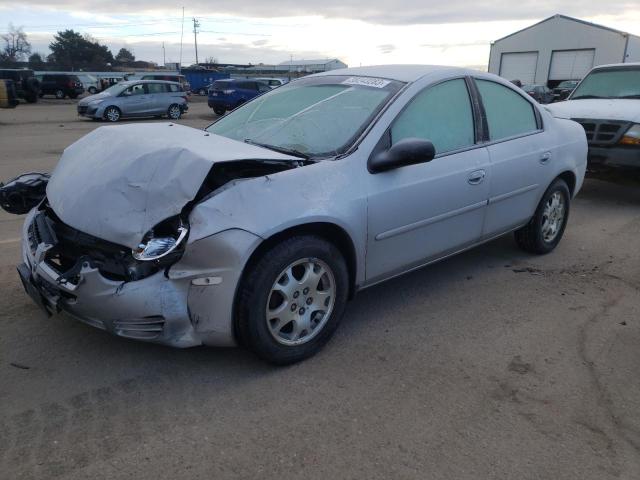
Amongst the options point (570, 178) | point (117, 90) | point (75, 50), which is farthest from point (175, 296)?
point (75, 50)

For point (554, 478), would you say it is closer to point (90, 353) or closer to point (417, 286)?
point (417, 286)

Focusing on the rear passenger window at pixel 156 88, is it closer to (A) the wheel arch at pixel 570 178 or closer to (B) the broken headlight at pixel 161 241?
(A) the wheel arch at pixel 570 178

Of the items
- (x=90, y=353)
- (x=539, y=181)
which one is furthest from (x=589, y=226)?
(x=90, y=353)

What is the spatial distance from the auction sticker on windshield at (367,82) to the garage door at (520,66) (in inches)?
1796

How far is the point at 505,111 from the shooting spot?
14.7ft

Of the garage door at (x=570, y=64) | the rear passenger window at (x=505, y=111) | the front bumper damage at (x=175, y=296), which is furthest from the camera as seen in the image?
the garage door at (x=570, y=64)

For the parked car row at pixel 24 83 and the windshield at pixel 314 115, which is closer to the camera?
the windshield at pixel 314 115

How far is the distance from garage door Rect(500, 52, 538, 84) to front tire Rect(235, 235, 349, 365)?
46.8 meters

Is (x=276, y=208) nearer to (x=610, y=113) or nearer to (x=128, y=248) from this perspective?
(x=128, y=248)

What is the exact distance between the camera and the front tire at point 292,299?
9.34ft

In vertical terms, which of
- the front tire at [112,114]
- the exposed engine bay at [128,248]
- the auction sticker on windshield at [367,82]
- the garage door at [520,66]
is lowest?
the front tire at [112,114]

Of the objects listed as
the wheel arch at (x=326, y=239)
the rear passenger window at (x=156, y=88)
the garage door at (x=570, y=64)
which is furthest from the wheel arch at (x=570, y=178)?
the garage door at (x=570, y=64)

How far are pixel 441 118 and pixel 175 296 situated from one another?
7.55ft

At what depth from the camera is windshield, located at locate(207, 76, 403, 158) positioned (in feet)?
11.5
